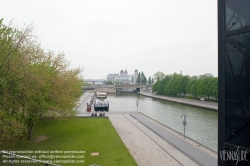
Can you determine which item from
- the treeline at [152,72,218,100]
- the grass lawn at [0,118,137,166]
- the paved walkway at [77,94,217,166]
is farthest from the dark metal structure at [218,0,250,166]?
the treeline at [152,72,218,100]

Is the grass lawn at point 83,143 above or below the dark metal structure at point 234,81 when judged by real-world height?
below

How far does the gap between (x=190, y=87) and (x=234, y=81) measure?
6160 centimetres

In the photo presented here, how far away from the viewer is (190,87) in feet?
215

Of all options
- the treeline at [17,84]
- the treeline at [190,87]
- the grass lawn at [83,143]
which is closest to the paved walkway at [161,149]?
the grass lawn at [83,143]

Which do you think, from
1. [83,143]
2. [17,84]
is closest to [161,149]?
[83,143]

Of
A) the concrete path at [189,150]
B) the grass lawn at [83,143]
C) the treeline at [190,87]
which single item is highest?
the treeline at [190,87]

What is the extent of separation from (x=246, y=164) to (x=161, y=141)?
11.6m

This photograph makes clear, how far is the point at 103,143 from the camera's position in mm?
16031

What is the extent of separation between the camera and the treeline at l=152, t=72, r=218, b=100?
5300 cm

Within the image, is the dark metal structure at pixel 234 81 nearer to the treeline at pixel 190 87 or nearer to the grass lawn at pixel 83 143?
the grass lawn at pixel 83 143

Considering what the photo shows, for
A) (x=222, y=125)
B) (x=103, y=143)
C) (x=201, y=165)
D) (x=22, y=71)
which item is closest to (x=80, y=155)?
(x=103, y=143)

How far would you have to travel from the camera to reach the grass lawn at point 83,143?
41.7ft

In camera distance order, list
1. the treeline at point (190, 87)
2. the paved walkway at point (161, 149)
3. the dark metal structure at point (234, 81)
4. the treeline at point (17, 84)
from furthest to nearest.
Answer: the treeline at point (190, 87) → the paved walkway at point (161, 149) → the treeline at point (17, 84) → the dark metal structure at point (234, 81)

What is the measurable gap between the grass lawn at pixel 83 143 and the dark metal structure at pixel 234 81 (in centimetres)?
698
